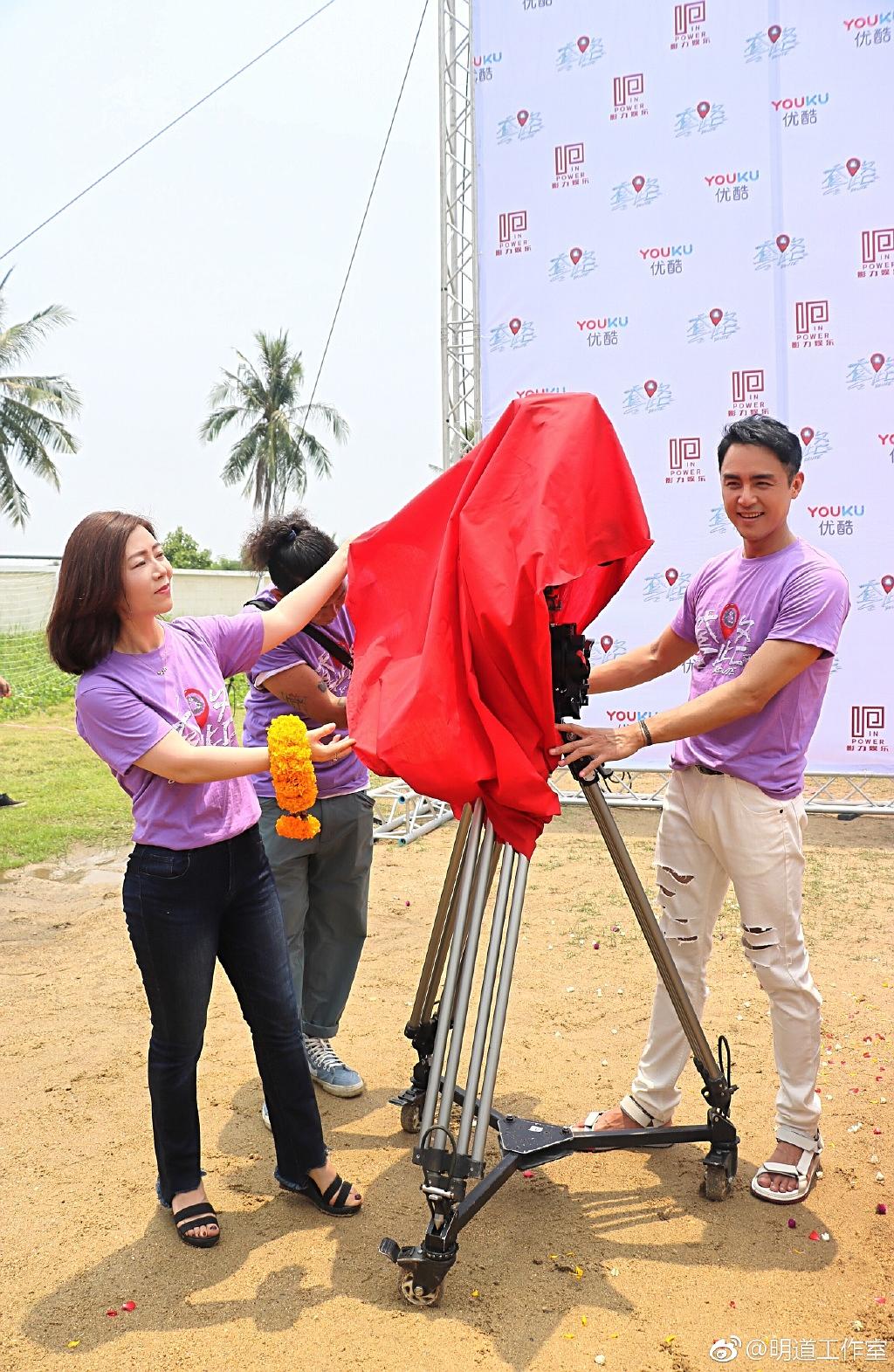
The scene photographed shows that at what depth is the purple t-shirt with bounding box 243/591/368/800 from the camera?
12.4 feet

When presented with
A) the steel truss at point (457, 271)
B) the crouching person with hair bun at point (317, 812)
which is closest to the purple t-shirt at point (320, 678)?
the crouching person with hair bun at point (317, 812)

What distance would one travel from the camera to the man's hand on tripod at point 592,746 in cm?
293

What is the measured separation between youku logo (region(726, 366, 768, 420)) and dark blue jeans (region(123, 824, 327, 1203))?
5518mm

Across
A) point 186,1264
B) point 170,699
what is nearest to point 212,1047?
point 186,1264

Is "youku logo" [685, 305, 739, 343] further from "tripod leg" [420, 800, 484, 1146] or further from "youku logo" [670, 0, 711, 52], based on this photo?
"tripod leg" [420, 800, 484, 1146]

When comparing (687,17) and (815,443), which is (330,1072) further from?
(687,17)

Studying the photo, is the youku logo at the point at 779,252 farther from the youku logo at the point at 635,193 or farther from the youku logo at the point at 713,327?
the youku logo at the point at 635,193

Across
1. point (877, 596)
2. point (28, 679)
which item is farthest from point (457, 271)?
point (28, 679)

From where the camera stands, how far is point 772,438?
3.21m

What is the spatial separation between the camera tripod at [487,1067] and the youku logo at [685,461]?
5071 mm

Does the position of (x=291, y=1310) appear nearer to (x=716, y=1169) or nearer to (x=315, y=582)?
(x=716, y=1169)

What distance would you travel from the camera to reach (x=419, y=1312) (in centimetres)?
286

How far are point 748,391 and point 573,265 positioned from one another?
1.53 meters

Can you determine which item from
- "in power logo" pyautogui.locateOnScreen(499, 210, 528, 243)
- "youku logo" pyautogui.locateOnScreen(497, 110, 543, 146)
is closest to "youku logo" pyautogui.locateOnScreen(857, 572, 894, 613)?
"in power logo" pyautogui.locateOnScreen(499, 210, 528, 243)
